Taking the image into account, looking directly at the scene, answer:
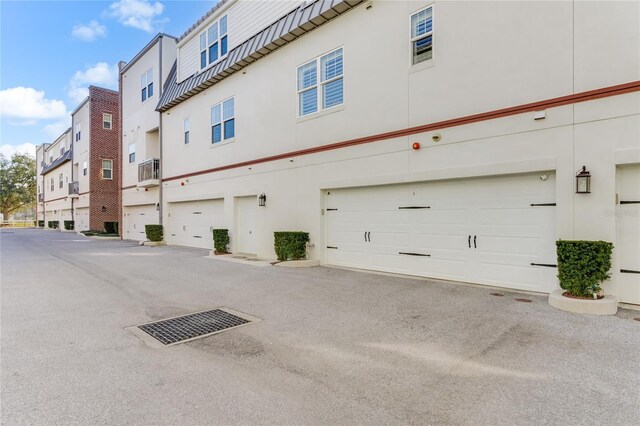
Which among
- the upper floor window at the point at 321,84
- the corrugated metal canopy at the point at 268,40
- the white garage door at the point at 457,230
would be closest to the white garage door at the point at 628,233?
the white garage door at the point at 457,230

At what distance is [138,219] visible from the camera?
66.8 ft

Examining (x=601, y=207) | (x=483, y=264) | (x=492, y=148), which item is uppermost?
(x=492, y=148)

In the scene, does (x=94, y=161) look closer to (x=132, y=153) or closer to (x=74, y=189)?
(x=74, y=189)

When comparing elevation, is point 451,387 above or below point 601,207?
below

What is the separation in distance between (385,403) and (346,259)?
658cm

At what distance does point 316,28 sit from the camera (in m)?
9.88

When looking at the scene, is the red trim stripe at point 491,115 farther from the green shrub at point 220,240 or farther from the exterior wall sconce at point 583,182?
the green shrub at point 220,240

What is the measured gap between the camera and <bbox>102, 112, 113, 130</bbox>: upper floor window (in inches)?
1086

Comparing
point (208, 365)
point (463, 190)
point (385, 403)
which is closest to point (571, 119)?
point (463, 190)

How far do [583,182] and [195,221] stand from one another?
14197mm

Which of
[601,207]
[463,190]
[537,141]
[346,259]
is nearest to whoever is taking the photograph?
[601,207]

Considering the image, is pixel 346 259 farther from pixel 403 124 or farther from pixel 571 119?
pixel 571 119

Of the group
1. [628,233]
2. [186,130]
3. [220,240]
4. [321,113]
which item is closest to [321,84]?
[321,113]

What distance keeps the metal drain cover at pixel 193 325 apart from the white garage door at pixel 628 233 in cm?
599
